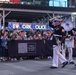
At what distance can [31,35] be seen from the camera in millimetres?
17734

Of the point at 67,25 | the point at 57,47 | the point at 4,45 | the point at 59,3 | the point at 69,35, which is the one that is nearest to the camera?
the point at 57,47

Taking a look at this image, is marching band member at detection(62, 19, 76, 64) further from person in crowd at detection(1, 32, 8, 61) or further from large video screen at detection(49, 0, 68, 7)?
large video screen at detection(49, 0, 68, 7)

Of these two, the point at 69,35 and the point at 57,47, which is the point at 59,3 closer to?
the point at 69,35

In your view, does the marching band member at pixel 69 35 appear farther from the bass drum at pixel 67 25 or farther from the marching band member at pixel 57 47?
the marching band member at pixel 57 47

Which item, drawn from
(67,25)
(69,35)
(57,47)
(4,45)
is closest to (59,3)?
(4,45)

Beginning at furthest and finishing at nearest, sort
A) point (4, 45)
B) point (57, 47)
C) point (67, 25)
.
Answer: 1. point (4, 45)
2. point (67, 25)
3. point (57, 47)

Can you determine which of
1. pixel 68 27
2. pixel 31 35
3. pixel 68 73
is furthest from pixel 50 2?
pixel 68 73

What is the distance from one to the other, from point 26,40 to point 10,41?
39.5 inches

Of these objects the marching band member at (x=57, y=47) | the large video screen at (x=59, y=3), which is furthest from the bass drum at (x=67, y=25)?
the large video screen at (x=59, y=3)

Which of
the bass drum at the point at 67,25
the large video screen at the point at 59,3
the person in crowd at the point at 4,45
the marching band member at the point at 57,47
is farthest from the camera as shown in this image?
the large video screen at the point at 59,3

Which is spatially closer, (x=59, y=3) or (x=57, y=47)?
(x=57, y=47)

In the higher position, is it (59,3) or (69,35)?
(59,3)

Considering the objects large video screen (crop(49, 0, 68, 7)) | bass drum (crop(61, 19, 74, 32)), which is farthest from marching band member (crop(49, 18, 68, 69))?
large video screen (crop(49, 0, 68, 7))

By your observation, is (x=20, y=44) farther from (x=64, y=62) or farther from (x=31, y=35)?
(x=64, y=62)
